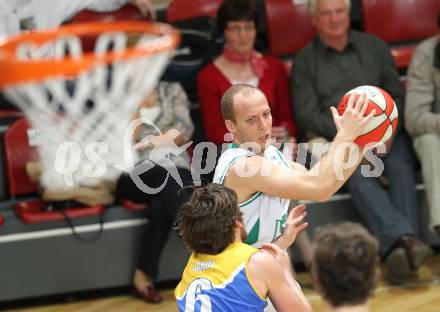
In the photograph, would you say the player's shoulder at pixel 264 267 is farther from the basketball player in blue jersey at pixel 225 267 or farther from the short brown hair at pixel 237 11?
the short brown hair at pixel 237 11

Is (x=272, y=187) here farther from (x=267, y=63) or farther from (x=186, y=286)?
(x=267, y=63)

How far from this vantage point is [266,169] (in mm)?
3545

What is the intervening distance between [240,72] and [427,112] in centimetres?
121

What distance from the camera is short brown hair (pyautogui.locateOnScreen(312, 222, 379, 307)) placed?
247 cm

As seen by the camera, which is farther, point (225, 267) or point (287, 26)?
point (287, 26)

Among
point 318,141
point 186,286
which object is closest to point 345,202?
point 318,141

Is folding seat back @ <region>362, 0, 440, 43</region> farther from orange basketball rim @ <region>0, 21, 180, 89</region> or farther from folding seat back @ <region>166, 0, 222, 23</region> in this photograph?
orange basketball rim @ <region>0, 21, 180, 89</region>

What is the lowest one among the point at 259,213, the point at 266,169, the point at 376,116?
the point at 259,213

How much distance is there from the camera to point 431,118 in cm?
555

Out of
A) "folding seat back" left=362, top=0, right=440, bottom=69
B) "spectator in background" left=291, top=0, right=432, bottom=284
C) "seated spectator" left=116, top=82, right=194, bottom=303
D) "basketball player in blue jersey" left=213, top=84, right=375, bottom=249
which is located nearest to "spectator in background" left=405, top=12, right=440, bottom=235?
"spectator in background" left=291, top=0, right=432, bottom=284

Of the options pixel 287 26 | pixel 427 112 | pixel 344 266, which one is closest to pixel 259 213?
pixel 344 266

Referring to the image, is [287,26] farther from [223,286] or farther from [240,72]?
[223,286]

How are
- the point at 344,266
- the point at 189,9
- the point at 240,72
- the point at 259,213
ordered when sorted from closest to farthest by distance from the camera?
1. the point at 344,266
2. the point at 259,213
3. the point at 240,72
4. the point at 189,9

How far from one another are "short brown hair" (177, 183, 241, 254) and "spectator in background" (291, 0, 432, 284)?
7.45 ft
